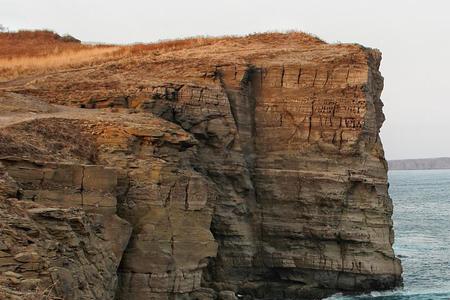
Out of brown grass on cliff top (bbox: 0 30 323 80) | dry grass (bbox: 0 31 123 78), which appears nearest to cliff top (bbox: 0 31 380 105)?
brown grass on cliff top (bbox: 0 30 323 80)

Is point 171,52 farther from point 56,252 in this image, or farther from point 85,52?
point 56,252

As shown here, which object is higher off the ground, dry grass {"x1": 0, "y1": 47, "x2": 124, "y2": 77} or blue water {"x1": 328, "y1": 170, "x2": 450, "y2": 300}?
dry grass {"x1": 0, "y1": 47, "x2": 124, "y2": 77}

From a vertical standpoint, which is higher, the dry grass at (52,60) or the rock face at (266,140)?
the dry grass at (52,60)

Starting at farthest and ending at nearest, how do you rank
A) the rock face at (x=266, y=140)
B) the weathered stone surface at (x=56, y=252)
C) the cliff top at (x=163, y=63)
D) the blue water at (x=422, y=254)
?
the blue water at (x=422, y=254)
the cliff top at (x=163, y=63)
the rock face at (x=266, y=140)
the weathered stone surface at (x=56, y=252)

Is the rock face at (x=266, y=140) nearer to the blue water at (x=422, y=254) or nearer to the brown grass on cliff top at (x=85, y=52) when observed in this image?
the brown grass on cliff top at (x=85, y=52)

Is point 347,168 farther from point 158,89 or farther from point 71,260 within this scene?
point 71,260

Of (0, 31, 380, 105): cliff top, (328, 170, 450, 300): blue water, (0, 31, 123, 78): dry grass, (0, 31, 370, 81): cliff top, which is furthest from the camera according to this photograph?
(0, 31, 123, 78): dry grass

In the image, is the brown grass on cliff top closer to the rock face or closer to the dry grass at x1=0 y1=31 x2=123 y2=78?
the dry grass at x1=0 y1=31 x2=123 y2=78

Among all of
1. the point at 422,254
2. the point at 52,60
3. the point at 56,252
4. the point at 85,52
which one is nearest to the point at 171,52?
the point at 52,60

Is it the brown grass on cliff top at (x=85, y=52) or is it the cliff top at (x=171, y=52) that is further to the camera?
the brown grass on cliff top at (x=85, y=52)

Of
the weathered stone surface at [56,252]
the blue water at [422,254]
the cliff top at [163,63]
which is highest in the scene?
the cliff top at [163,63]

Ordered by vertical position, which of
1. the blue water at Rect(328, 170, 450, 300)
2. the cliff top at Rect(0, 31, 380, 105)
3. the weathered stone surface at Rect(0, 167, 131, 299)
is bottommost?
the blue water at Rect(328, 170, 450, 300)

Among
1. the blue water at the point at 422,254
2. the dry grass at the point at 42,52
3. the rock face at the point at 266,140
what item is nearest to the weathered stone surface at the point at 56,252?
the rock face at the point at 266,140

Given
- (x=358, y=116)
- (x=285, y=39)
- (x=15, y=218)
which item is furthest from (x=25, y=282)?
(x=285, y=39)
